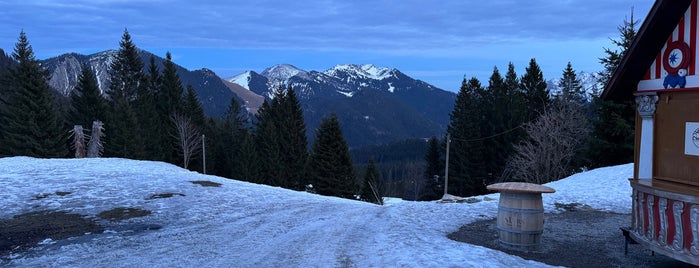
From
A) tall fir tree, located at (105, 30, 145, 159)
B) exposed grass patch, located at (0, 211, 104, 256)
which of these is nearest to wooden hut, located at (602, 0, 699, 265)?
exposed grass patch, located at (0, 211, 104, 256)

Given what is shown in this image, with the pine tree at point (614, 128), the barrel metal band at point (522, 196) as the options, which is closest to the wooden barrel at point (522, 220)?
the barrel metal band at point (522, 196)

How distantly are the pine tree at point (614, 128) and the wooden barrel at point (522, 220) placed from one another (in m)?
21.5

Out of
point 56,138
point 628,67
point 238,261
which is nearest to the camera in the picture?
point 238,261

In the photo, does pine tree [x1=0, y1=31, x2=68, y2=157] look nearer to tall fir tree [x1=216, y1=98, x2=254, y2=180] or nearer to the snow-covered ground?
tall fir tree [x1=216, y1=98, x2=254, y2=180]

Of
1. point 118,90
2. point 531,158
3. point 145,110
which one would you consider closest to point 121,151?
point 145,110

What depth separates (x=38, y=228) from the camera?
336 inches

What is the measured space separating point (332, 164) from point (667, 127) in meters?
38.8

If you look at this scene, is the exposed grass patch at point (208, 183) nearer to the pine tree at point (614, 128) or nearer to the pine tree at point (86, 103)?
the pine tree at point (614, 128)

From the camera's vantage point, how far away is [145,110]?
5472 centimetres

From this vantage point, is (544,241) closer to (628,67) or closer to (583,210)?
(628,67)

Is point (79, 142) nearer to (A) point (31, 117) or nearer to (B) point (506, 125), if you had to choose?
(A) point (31, 117)

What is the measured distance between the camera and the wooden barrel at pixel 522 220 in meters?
7.88

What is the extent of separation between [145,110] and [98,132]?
1257 inches

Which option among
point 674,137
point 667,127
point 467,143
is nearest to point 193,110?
point 467,143
